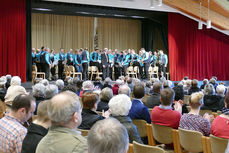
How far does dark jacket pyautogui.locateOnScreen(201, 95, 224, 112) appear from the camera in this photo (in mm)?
5325

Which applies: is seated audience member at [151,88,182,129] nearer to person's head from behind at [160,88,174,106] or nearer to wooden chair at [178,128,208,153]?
person's head from behind at [160,88,174,106]

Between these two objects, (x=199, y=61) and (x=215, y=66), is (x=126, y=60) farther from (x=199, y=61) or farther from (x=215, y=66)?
(x=215, y=66)

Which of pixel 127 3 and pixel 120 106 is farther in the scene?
pixel 127 3

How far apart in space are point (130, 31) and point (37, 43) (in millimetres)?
6294

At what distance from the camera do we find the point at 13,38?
12258 mm

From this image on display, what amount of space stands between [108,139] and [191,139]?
2167mm

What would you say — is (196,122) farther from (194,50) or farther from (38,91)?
(194,50)

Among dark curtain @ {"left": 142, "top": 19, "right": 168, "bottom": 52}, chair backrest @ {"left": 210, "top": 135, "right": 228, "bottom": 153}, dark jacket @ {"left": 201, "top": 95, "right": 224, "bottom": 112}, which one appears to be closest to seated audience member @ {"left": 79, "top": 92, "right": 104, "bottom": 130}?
chair backrest @ {"left": 210, "top": 135, "right": 228, "bottom": 153}

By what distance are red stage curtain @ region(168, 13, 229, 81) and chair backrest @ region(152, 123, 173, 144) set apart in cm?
1255

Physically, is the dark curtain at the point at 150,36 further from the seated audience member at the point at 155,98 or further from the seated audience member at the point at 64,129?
the seated audience member at the point at 64,129

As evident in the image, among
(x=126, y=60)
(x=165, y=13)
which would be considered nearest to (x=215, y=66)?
(x=165, y=13)

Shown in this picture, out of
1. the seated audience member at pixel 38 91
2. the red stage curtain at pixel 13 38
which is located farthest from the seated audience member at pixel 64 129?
the red stage curtain at pixel 13 38

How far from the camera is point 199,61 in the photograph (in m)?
16.7

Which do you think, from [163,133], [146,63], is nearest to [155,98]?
[163,133]
